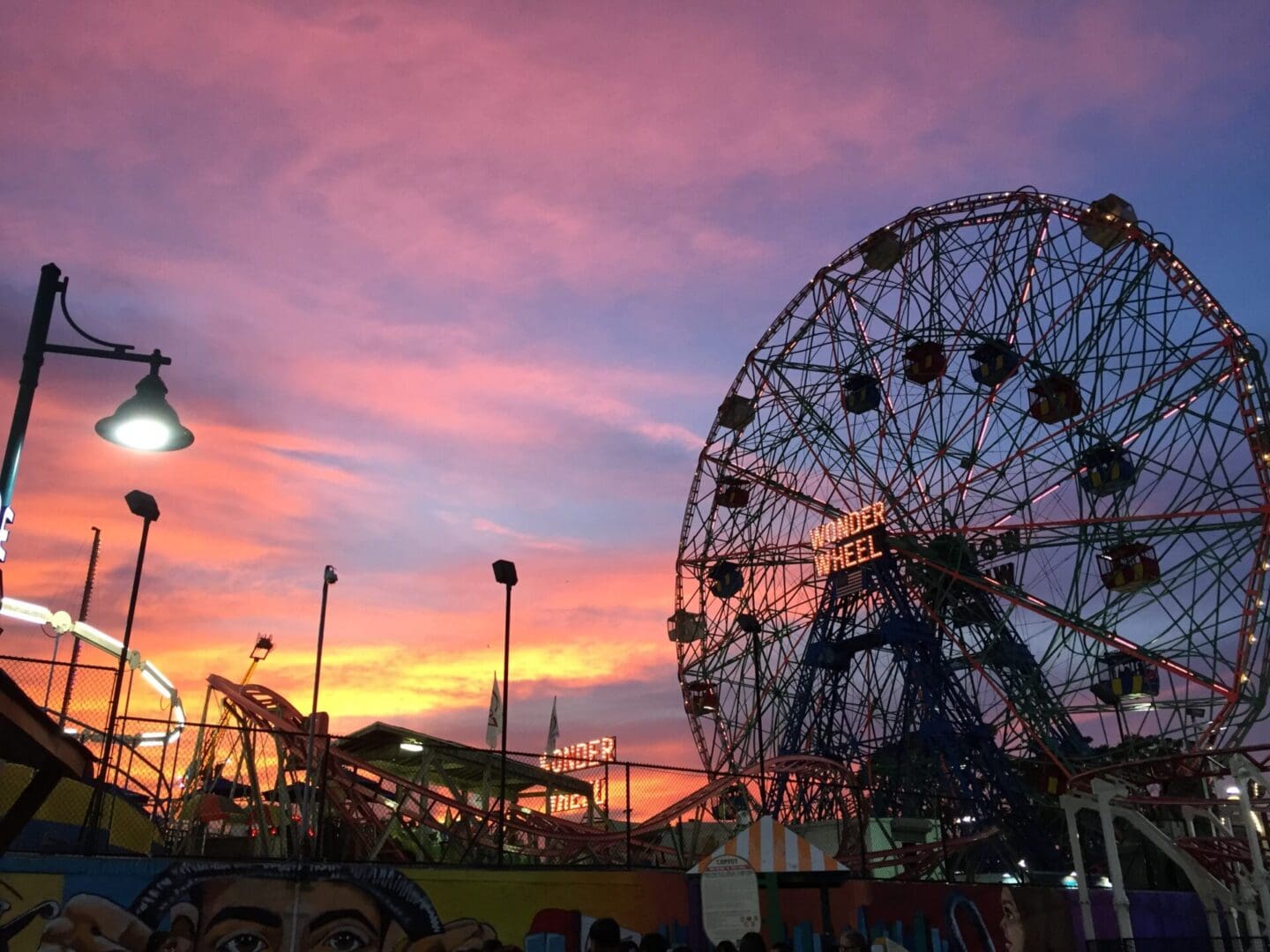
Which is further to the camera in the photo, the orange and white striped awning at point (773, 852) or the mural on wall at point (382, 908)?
the orange and white striped awning at point (773, 852)

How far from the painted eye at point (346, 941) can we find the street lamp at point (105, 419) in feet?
22.9

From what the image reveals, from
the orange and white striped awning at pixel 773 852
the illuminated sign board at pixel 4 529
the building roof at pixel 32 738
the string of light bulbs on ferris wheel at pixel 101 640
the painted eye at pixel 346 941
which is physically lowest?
the painted eye at pixel 346 941

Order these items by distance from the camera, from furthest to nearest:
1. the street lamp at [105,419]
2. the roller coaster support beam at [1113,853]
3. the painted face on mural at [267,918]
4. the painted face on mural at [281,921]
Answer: the roller coaster support beam at [1113,853] < the painted face on mural at [281,921] < the painted face on mural at [267,918] < the street lamp at [105,419]

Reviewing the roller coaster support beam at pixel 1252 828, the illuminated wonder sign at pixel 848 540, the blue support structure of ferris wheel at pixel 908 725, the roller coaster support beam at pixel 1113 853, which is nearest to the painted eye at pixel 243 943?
the roller coaster support beam at pixel 1113 853

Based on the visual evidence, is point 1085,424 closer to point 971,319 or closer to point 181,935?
point 971,319

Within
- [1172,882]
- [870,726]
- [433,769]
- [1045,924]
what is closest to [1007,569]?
[870,726]

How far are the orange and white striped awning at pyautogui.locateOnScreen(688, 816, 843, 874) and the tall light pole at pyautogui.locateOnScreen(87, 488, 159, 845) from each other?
7162 millimetres

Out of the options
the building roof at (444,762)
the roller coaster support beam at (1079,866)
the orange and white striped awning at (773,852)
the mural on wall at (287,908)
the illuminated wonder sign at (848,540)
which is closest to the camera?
the mural on wall at (287,908)

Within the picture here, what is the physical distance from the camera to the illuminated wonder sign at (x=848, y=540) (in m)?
33.1

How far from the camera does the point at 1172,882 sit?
32.2 metres

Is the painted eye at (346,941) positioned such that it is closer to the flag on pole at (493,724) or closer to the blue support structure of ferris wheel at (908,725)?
the blue support structure of ferris wheel at (908,725)

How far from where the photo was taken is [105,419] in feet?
24.1

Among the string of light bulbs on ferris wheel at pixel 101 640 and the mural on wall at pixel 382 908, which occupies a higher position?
the string of light bulbs on ferris wheel at pixel 101 640

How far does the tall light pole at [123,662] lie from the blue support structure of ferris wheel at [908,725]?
18.9 meters
